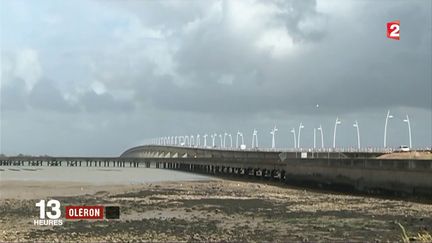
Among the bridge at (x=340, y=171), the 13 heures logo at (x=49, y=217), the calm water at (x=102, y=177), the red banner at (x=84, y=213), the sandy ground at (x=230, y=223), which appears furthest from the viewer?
the calm water at (x=102, y=177)

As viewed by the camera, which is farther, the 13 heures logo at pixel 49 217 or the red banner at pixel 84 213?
the red banner at pixel 84 213

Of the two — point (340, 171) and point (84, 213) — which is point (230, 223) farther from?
point (340, 171)

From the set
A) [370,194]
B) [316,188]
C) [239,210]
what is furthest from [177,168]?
[239,210]

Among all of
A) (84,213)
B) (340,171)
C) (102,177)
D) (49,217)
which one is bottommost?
(49,217)

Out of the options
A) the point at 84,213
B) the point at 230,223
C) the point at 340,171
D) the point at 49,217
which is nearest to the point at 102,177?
the point at 340,171

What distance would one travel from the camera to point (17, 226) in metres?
22.4

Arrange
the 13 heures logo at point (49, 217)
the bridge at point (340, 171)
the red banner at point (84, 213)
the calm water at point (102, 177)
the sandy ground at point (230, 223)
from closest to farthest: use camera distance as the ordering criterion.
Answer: the sandy ground at point (230, 223), the 13 heures logo at point (49, 217), the red banner at point (84, 213), the bridge at point (340, 171), the calm water at point (102, 177)

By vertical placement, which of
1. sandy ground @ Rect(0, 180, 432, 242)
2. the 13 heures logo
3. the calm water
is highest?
the calm water

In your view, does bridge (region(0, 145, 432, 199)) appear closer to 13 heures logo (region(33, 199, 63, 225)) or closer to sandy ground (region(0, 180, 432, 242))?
sandy ground (region(0, 180, 432, 242))

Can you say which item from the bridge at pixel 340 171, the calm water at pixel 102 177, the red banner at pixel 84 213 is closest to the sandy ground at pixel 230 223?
the red banner at pixel 84 213

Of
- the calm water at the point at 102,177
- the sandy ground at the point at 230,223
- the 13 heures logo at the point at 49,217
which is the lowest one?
the sandy ground at the point at 230,223

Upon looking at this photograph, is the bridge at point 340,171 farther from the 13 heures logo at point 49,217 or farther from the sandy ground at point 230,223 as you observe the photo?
the 13 heures logo at point 49,217

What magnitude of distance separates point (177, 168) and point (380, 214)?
122m

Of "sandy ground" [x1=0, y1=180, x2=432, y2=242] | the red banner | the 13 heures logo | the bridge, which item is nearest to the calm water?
the bridge
